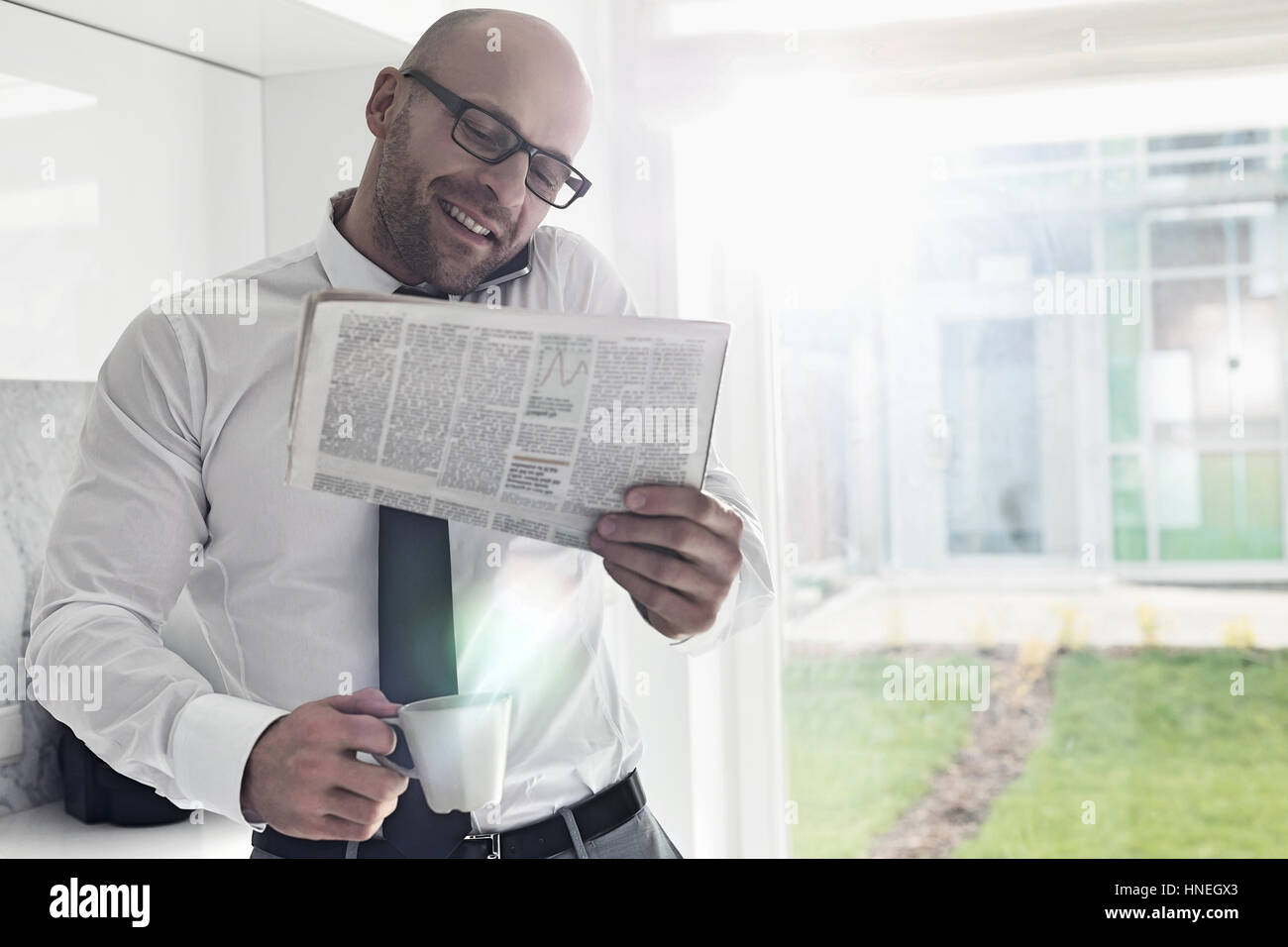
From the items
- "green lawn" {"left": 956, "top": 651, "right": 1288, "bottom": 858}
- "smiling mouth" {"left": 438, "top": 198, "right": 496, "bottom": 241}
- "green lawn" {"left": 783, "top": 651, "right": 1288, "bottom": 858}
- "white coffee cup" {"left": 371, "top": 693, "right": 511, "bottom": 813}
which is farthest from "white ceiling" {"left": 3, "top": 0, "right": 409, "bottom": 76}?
"green lawn" {"left": 956, "top": 651, "right": 1288, "bottom": 858}

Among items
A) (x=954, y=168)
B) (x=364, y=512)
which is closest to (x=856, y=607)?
(x=954, y=168)

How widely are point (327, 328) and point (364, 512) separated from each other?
334 millimetres

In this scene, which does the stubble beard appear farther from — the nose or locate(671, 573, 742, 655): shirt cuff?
locate(671, 573, 742, 655): shirt cuff

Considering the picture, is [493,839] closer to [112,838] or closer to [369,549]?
[369,549]

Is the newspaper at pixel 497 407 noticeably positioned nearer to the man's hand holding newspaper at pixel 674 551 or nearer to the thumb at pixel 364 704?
the man's hand holding newspaper at pixel 674 551

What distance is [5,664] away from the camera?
1.80 metres

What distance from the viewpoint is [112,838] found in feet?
5.36

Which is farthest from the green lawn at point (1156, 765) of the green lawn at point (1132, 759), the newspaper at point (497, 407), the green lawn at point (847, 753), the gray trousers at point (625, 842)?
the newspaper at point (497, 407)

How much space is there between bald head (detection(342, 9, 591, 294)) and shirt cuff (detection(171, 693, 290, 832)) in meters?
0.48

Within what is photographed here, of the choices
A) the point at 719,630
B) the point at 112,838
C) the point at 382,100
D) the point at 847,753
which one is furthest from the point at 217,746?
the point at 847,753

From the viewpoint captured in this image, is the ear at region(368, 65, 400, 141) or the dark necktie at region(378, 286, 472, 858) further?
the ear at region(368, 65, 400, 141)

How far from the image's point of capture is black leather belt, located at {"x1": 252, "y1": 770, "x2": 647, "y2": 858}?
42.1 inches
